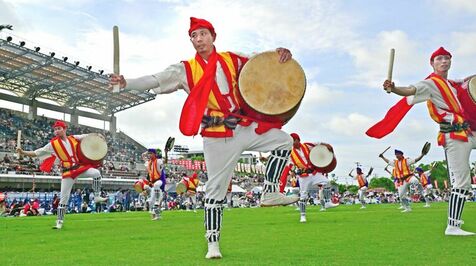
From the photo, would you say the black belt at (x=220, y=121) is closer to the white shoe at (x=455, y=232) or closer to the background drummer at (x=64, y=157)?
the white shoe at (x=455, y=232)

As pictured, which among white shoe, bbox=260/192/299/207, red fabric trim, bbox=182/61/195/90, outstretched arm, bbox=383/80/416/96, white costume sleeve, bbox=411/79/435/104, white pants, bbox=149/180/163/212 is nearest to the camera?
white shoe, bbox=260/192/299/207

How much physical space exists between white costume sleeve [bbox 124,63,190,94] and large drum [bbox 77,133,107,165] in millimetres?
7417

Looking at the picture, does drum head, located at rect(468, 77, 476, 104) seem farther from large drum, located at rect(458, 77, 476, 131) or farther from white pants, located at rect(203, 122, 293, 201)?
white pants, located at rect(203, 122, 293, 201)

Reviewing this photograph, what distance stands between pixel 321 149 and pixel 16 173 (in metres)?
26.4

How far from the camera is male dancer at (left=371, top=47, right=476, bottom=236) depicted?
791 cm

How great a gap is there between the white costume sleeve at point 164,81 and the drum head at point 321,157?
30.4 ft

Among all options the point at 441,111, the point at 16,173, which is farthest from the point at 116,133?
the point at 441,111

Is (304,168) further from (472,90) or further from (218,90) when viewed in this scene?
(218,90)

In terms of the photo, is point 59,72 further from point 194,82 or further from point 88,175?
point 194,82

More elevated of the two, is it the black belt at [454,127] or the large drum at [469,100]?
the large drum at [469,100]

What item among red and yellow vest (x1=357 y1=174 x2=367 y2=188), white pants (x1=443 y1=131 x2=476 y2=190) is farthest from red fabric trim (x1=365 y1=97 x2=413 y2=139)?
red and yellow vest (x1=357 y1=174 x2=367 y2=188)

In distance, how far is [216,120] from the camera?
19.8 feet

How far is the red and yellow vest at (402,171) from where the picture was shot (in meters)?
20.1

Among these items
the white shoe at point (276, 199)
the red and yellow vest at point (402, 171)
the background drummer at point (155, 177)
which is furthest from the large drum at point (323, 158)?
the white shoe at point (276, 199)
